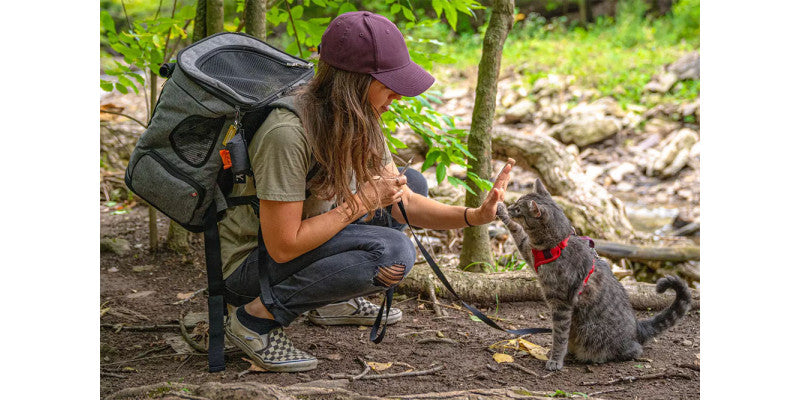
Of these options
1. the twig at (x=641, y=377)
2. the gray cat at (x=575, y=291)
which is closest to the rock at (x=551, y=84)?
the gray cat at (x=575, y=291)

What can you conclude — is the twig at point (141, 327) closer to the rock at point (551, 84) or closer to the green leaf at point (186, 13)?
the green leaf at point (186, 13)

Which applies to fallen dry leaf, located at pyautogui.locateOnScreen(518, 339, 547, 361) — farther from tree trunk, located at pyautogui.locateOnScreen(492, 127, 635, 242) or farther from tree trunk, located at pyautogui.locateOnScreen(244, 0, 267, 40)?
tree trunk, located at pyautogui.locateOnScreen(492, 127, 635, 242)

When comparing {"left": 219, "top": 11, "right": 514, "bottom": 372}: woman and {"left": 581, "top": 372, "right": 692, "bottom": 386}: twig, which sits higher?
{"left": 219, "top": 11, "right": 514, "bottom": 372}: woman

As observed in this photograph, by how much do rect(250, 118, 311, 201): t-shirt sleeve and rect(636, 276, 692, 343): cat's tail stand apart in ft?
5.47

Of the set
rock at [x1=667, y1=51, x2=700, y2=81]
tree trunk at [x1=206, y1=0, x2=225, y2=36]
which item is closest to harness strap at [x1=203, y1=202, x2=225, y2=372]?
tree trunk at [x1=206, y1=0, x2=225, y2=36]

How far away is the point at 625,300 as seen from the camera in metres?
2.95

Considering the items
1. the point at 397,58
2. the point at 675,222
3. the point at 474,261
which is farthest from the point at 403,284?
the point at 675,222

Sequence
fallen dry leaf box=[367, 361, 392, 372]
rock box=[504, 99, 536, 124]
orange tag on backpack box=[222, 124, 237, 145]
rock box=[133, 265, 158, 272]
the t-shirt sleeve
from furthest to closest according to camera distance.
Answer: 1. rock box=[504, 99, 536, 124]
2. rock box=[133, 265, 158, 272]
3. fallen dry leaf box=[367, 361, 392, 372]
4. orange tag on backpack box=[222, 124, 237, 145]
5. the t-shirt sleeve

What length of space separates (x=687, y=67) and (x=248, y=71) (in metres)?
9.14

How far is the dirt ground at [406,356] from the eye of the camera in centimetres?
255

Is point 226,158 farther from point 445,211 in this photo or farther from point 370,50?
point 445,211

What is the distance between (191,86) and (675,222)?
236 inches

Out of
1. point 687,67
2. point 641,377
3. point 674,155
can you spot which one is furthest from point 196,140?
point 687,67

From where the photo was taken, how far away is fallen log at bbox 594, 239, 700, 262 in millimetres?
4965
